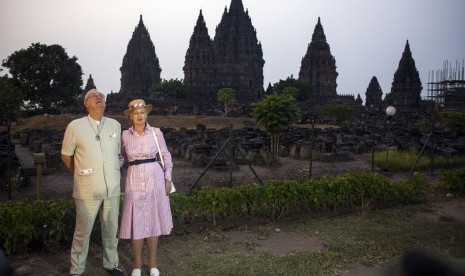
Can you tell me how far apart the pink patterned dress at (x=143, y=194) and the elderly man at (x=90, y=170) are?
0.51 ft

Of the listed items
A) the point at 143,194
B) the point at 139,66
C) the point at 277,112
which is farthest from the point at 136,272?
the point at 139,66

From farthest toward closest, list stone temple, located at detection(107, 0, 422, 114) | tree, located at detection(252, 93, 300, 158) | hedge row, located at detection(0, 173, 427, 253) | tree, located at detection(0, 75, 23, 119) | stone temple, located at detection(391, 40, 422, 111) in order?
stone temple, located at detection(107, 0, 422, 114)
stone temple, located at detection(391, 40, 422, 111)
tree, located at detection(0, 75, 23, 119)
tree, located at detection(252, 93, 300, 158)
hedge row, located at detection(0, 173, 427, 253)

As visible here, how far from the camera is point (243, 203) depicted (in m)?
7.01

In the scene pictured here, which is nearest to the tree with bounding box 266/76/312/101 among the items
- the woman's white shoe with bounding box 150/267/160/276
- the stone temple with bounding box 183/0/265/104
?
the stone temple with bounding box 183/0/265/104

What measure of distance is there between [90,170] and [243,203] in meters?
3.20

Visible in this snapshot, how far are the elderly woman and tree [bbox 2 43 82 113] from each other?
45.4 m

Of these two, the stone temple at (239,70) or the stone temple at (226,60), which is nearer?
the stone temple at (239,70)

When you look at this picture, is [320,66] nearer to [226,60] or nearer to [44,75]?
[226,60]

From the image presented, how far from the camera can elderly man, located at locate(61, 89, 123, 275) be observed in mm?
4414

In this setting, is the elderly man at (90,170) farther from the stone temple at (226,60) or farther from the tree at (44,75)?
the stone temple at (226,60)

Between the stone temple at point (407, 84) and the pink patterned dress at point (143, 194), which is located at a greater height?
the stone temple at point (407, 84)

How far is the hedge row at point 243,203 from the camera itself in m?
5.42

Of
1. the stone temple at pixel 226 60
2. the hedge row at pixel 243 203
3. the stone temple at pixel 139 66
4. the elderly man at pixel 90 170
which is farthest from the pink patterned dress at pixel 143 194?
the stone temple at pixel 139 66

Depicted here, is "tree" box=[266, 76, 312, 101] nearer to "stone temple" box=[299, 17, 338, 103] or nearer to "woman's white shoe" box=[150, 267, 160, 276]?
"stone temple" box=[299, 17, 338, 103]
